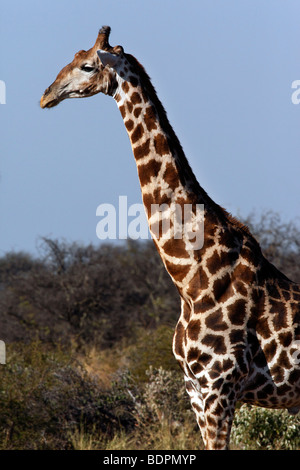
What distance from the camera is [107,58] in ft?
16.8

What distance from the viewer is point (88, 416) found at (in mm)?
9148

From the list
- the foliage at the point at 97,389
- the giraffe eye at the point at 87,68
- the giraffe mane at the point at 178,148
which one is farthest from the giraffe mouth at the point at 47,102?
the foliage at the point at 97,389

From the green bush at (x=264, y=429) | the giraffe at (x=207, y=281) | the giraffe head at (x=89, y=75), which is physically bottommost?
the green bush at (x=264, y=429)

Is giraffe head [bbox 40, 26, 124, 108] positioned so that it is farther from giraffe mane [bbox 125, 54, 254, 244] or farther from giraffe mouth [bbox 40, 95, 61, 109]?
giraffe mane [bbox 125, 54, 254, 244]

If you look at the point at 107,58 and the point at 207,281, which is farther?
the point at 107,58

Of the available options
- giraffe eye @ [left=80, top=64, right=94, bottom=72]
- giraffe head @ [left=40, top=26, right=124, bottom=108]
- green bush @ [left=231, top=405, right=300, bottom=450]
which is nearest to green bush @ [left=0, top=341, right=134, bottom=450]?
green bush @ [left=231, top=405, right=300, bottom=450]

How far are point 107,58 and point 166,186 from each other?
3.35ft

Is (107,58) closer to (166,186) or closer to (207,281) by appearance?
(166,186)

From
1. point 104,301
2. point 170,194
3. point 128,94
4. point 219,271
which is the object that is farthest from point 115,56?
point 104,301

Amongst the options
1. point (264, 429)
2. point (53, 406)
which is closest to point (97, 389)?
point (53, 406)

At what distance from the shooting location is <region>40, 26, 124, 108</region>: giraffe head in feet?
17.1

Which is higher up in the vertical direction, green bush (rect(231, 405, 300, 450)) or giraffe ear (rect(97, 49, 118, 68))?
giraffe ear (rect(97, 49, 118, 68))

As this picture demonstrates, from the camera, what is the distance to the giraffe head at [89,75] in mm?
5207

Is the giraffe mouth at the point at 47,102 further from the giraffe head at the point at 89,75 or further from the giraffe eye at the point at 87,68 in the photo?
the giraffe eye at the point at 87,68
